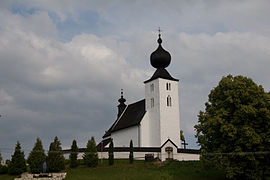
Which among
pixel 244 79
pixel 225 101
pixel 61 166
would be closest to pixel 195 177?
pixel 225 101

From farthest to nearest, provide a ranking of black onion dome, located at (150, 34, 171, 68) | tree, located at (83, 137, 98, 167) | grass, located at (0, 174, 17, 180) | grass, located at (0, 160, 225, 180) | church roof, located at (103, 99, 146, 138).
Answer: church roof, located at (103, 99, 146, 138) < black onion dome, located at (150, 34, 171, 68) < tree, located at (83, 137, 98, 167) < grass, located at (0, 174, 17, 180) < grass, located at (0, 160, 225, 180)

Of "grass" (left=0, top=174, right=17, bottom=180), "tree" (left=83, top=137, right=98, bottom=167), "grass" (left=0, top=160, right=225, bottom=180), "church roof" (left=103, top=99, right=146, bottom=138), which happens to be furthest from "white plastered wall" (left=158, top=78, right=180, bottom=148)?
"grass" (left=0, top=174, right=17, bottom=180)

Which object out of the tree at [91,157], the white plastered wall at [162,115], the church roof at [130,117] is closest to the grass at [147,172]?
the tree at [91,157]

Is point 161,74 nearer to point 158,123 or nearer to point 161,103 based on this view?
point 161,103

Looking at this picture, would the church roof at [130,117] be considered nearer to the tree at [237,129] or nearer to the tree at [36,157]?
the tree at [36,157]

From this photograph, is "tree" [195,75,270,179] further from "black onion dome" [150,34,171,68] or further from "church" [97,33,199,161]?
"black onion dome" [150,34,171,68]

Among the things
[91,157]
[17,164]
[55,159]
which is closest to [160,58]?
[91,157]

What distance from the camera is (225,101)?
34688mm

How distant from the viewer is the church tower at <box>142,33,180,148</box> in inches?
2077

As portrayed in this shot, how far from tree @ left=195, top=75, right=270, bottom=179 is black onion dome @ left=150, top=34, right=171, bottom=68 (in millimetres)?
19305

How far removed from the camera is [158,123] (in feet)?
173

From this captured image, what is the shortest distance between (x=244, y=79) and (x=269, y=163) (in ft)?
25.3

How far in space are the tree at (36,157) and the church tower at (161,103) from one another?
15.9 metres

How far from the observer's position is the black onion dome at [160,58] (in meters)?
54.5
